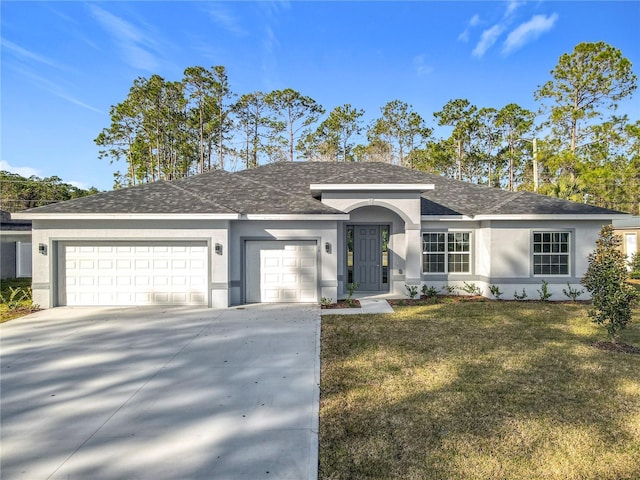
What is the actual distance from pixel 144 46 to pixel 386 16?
9.23m

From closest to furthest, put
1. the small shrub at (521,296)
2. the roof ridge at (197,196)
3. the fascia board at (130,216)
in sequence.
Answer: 1. the fascia board at (130,216)
2. the roof ridge at (197,196)
3. the small shrub at (521,296)

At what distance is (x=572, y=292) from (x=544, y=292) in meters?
1.00

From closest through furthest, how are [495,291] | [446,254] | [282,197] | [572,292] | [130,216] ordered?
[130,216], [572,292], [495,291], [282,197], [446,254]

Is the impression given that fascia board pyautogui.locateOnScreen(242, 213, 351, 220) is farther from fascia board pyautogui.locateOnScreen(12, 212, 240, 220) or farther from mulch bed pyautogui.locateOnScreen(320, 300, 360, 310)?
mulch bed pyautogui.locateOnScreen(320, 300, 360, 310)

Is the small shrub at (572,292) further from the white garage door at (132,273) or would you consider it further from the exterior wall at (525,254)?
the white garage door at (132,273)

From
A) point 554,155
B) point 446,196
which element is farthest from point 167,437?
point 554,155

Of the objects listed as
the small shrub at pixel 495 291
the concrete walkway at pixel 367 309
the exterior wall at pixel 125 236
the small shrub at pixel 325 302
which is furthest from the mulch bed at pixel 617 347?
the exterior wall at pixel 125 236

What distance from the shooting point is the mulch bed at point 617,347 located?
6.78 meters

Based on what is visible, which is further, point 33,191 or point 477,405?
point 33,191

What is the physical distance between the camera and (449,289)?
1288cm

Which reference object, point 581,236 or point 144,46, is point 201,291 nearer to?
point 144,46

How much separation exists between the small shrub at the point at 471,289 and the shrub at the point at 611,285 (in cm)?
551

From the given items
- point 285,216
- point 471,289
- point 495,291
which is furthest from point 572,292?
point 285,216

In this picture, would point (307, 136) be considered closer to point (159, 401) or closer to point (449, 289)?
point (449, 289)
